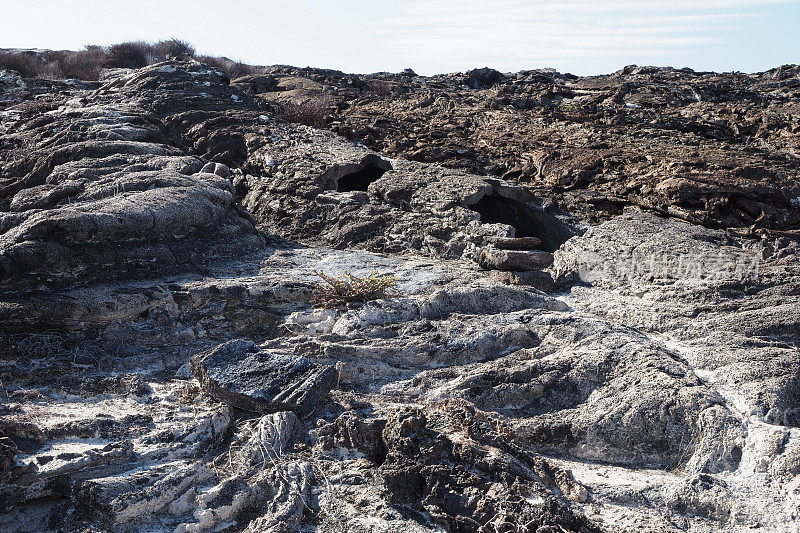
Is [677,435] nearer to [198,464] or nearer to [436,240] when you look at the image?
[198,464]

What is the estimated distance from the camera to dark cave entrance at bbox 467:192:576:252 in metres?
7.11

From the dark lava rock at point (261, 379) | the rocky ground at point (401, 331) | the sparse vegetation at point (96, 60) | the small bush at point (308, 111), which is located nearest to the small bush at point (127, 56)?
the sparse vegetation at point (96, 60)

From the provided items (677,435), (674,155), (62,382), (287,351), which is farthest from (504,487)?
(674,155)

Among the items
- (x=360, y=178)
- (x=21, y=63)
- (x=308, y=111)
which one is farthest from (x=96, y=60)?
(x=360, y=178)

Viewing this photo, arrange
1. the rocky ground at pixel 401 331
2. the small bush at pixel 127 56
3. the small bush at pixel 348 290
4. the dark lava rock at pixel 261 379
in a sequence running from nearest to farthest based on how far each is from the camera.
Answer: the rocky ground at pixel 401 331
the dark lava rock at pixel 261 379
the small bush at pixel 348 290
the small bush at pixel 127 56

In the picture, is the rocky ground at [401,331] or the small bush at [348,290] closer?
the rocky ground at [401,331]

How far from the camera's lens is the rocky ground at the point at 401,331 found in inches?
139

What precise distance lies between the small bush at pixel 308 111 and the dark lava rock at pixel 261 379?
666 cm

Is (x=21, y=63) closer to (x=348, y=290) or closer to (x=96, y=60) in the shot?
(x=96, y=60)

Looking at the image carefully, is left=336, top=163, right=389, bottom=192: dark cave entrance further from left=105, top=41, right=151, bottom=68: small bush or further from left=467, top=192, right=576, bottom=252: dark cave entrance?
left=105, top=41, right=151, bottom=68: small bush

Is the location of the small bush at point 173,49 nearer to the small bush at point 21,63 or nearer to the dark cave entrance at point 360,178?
the small bush at point 21,63

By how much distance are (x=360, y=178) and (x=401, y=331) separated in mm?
4061

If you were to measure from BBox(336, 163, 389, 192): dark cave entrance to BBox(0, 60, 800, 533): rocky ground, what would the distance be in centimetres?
3

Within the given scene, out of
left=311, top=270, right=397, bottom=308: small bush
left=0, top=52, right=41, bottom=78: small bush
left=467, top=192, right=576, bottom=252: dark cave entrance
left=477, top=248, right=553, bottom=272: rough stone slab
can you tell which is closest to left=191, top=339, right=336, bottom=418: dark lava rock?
left=311, top=270, right=397, bottom=308: small bush
